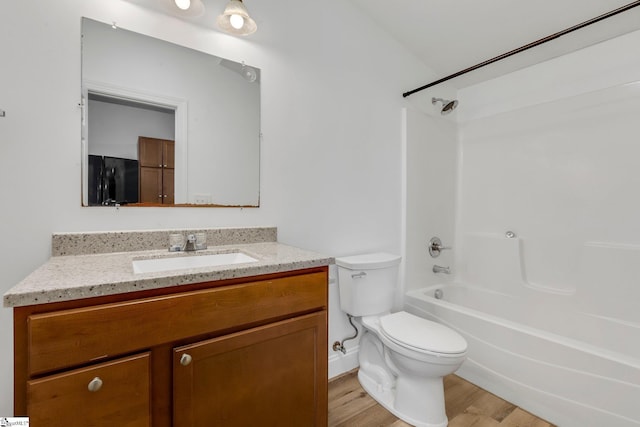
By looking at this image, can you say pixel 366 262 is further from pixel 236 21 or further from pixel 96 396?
pixel 236 21

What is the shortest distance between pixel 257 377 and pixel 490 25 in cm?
244

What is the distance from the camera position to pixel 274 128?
159 cm

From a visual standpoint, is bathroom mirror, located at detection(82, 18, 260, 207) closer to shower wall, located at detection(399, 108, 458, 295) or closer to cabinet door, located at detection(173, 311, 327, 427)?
cabinet door, located at detection(173, 311, 327, 427)

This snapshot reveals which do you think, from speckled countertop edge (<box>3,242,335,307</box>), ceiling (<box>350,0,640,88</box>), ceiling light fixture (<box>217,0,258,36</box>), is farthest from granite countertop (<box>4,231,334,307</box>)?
ceiling (<box>350,0,640,88</box>)

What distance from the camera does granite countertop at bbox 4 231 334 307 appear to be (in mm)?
665

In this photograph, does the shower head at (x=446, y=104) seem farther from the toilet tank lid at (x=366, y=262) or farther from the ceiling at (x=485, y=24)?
the toilet tank lid at (x=366, y=262)

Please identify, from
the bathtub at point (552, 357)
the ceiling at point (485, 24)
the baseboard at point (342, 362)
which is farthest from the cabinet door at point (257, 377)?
the ceiling at point (485, 24)

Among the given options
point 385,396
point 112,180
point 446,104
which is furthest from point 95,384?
point 446,104

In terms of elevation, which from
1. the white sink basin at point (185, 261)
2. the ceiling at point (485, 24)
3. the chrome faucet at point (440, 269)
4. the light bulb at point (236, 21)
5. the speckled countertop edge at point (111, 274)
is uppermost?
the ceiling at point (485, 24)

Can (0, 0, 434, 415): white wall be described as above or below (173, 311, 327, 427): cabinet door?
above

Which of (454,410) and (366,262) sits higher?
(366,262)

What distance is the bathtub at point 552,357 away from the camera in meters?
1.28

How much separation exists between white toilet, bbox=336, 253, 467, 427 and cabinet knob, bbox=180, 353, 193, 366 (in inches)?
39.5

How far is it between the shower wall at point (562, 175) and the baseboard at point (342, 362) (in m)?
1.32
